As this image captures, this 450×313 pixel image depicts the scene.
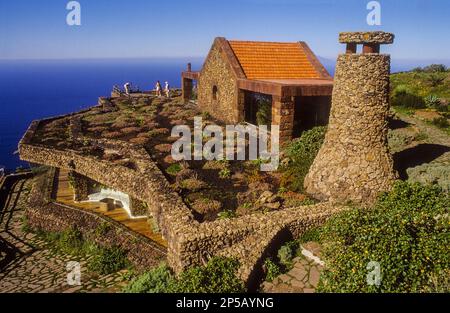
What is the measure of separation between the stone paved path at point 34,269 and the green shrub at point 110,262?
11.5 inches

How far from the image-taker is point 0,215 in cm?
2184

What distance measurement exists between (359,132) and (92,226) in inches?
527

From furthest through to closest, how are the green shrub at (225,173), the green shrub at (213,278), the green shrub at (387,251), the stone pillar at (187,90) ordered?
the stone pillar at (187,90) < the green shrub at (225,173) < the green shrub at (213,278) < the green shrub at (387,251)

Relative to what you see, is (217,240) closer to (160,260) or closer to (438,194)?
(160,260)

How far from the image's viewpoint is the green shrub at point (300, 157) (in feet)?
47.6

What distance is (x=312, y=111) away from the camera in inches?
858

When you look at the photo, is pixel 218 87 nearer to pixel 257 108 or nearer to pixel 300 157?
pixel 257 108

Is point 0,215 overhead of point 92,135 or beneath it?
beneath

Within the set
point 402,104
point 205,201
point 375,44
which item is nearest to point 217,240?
point 205,201

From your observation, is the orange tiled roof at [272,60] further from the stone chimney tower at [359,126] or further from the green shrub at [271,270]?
the green shrub at [271,270]

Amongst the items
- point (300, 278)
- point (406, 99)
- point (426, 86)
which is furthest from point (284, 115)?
point (426, 86)

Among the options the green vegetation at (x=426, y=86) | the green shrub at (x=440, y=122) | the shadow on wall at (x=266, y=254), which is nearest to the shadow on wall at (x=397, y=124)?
the green shrub at (x=440, y=122)

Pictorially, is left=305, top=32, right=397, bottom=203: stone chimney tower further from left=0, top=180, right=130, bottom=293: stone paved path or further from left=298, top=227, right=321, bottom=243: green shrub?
left=0, top=180, right=130, bottom=293: stone paved path
